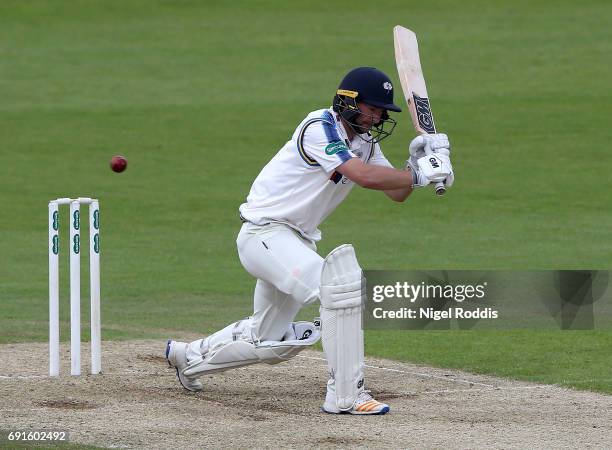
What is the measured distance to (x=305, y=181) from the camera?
6.55 metres

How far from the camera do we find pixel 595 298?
10.6 meters

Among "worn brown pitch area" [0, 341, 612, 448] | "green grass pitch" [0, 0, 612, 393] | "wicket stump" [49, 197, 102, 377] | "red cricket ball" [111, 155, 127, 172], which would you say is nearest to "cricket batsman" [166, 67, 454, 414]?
"worn brown pitch area" [0, 341, 612, 448]

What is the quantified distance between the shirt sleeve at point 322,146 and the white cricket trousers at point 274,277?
0.39 m

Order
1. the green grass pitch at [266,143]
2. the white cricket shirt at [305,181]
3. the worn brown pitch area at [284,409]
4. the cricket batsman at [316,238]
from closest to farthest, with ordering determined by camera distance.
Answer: the worn brown pitch area at [284,409] → the cricket batsman at [316,238] → the white cricket shirt at [305,181] → the green grass pitch at [266,143]

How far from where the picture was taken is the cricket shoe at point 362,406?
6.32m

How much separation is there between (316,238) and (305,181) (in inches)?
14.3

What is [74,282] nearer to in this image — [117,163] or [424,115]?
[117,163]

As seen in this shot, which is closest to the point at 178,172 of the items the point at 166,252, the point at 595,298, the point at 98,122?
the point at 98,122

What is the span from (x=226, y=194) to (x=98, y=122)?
4.65m

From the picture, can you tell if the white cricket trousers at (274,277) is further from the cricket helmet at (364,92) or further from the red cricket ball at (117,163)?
the red cricket ball at (117,163)

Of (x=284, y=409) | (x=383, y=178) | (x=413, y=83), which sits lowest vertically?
(x=284, y=409)

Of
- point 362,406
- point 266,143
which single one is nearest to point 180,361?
point 362,406

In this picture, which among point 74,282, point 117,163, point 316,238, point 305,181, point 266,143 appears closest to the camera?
point 305,181

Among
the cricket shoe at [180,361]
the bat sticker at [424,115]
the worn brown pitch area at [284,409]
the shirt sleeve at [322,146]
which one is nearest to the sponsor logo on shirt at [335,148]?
the shirt sleeve at [322,146]
